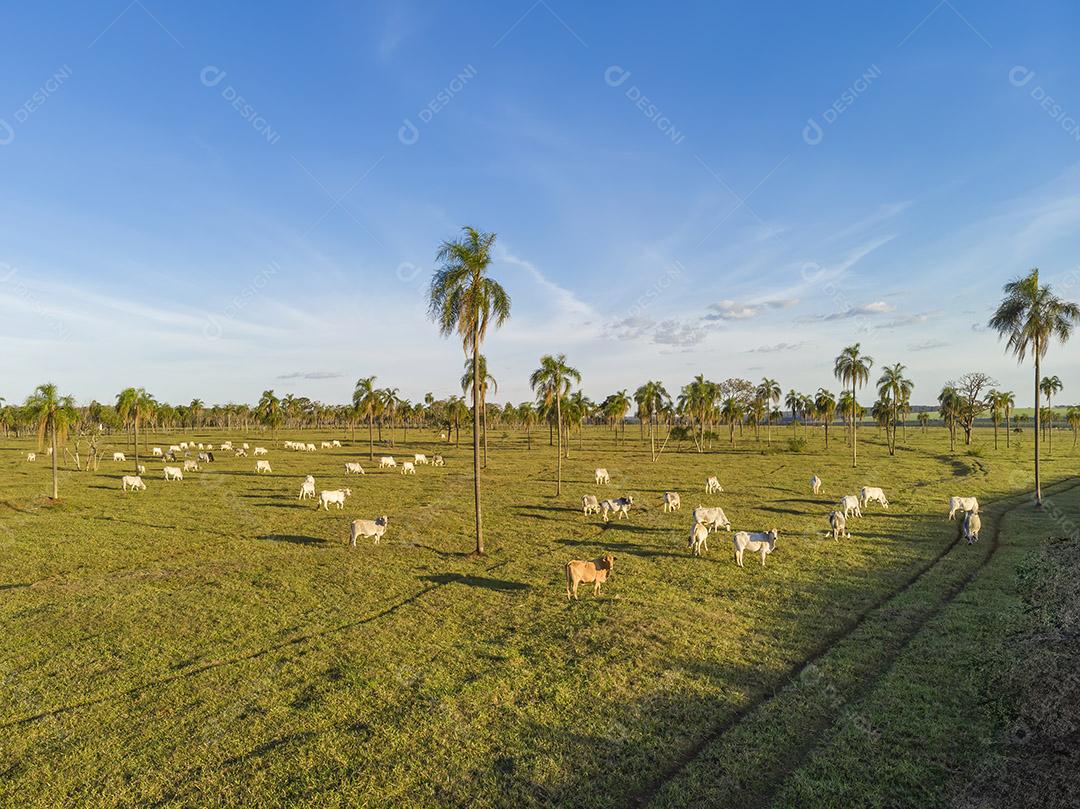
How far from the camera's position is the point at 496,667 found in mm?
11852

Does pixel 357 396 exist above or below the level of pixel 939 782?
above

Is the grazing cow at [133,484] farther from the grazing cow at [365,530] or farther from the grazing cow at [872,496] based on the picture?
the grazing cow at [872,496]

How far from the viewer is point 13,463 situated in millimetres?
58594

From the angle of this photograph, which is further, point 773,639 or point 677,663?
point 773,639

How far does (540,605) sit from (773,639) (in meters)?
6.35

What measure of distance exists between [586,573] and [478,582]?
3898mm

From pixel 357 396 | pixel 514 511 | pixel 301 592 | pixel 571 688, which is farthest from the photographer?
pixel 357 396

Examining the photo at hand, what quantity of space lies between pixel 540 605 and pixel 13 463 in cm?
7169

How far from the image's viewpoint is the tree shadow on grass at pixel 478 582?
17.7 metres

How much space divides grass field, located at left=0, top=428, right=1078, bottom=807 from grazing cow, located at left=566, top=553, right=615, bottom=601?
587 mm

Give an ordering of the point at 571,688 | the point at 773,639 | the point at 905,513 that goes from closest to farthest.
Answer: the point at 571,688 < the point at 773,639 < the point at 905,513

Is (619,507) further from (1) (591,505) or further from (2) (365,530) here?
(2) (365,530)

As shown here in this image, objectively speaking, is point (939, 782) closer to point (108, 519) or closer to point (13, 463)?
point (108, 519)

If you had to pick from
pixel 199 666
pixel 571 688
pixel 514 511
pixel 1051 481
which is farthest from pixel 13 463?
pixel 1051 481
